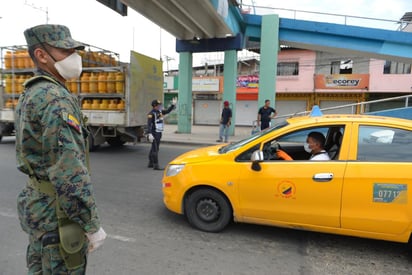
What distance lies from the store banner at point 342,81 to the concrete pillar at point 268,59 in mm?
10292

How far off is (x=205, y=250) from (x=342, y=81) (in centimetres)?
2169

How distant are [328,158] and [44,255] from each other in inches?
119

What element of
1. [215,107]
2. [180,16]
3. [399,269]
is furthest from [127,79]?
[215,107]

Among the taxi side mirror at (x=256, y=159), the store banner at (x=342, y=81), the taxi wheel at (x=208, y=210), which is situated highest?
the store banner at (x=342, y=81)

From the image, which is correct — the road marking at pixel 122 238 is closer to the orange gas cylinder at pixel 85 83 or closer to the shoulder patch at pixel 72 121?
the shoulder patch at pixel 72 121

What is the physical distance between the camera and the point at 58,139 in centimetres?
148

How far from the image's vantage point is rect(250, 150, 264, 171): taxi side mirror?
3438 millimetres

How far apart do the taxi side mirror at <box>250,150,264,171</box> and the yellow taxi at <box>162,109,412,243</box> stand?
0.01 metres

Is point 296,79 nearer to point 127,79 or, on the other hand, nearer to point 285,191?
point 127,79

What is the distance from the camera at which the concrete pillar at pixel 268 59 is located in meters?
13.5

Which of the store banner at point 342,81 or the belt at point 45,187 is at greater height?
the store banner at point 342,81

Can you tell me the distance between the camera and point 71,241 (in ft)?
5.06

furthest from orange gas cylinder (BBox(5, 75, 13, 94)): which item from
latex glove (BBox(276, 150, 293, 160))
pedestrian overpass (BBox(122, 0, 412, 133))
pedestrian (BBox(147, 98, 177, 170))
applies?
latex glove (BBox(276, 150, 293, 160))

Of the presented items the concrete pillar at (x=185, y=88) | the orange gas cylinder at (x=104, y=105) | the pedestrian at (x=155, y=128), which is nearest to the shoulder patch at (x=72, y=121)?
the pedestrian at (x=155, y=128)
